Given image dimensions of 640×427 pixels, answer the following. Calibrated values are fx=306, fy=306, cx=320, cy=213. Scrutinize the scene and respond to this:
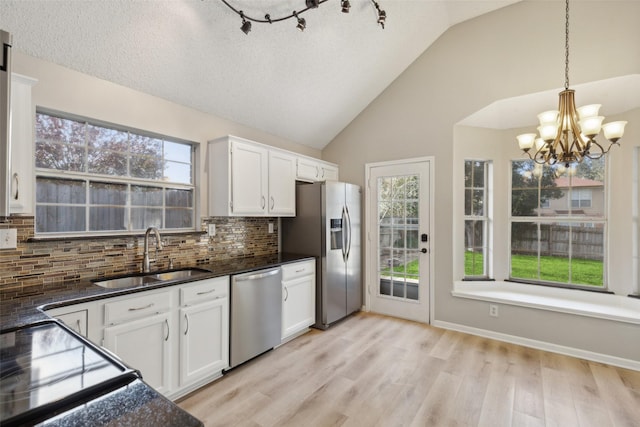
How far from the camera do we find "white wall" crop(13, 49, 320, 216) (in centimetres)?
212

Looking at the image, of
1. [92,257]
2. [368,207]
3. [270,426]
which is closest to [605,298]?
[368,207]

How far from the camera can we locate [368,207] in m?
4.33

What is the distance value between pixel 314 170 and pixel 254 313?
2.05 m

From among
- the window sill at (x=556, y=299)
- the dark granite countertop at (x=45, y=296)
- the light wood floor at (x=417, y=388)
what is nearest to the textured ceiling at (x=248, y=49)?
the dark granite countertop at (x=45, y=296)

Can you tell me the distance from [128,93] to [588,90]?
4.37 metres

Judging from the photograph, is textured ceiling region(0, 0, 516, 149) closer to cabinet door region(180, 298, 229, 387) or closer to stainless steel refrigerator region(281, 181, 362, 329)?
stainless steel refrigerator region(281, 181, 362, 329)

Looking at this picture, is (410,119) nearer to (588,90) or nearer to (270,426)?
(588,90)

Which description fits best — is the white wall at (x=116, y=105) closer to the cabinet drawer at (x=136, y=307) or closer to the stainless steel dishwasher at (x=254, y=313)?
the stainless steel dishwasher at (x=254, y=313)

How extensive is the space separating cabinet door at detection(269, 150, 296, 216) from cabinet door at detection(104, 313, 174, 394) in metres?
1.63

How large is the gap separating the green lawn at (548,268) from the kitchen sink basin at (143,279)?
2564mm

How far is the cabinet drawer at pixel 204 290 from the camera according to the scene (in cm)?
231

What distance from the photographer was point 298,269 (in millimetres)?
3424

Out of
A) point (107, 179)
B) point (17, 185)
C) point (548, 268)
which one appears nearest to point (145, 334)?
point (17, 185)

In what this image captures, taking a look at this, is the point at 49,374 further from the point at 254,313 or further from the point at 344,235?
the point at 344,235
